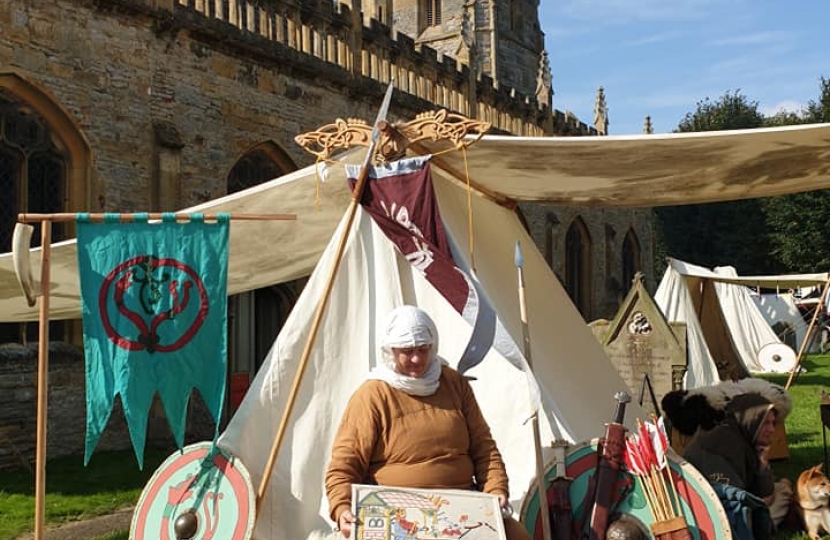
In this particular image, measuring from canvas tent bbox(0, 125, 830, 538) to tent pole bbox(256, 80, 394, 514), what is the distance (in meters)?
0.16

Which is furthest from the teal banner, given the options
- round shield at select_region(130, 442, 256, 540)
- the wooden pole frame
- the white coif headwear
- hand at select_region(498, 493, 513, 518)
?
hand at select_region(498, 493, 513, 518)

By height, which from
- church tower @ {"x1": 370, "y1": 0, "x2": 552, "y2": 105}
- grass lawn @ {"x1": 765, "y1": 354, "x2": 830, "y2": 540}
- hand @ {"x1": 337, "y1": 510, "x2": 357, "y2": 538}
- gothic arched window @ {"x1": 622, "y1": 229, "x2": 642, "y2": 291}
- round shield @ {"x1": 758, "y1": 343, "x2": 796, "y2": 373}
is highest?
church tower @ {"x1": 370, "y1": 0, "x2": 552, "y2": 105}

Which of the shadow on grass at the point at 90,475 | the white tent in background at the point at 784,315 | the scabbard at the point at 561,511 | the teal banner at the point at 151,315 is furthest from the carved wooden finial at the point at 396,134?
the white tent in background at the point at 784,315

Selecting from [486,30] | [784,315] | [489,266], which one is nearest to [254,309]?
Answer: [489,266]

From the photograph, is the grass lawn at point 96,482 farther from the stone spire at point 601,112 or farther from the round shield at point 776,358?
the stone spire at point 601,112

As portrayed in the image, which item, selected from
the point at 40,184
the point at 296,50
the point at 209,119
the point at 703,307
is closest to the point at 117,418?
the point at 40,184

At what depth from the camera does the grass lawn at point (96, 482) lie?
7522 mm

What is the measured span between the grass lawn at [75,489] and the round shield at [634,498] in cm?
372

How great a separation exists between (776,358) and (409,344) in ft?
64.8

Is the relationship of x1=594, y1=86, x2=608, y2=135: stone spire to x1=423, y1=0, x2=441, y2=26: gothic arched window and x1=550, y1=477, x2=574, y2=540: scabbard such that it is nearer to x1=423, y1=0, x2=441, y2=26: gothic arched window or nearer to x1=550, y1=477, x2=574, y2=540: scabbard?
x1=423, y1=0, x2=441, y2=26: gothic arched window

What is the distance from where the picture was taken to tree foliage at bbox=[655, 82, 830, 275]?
31.8m

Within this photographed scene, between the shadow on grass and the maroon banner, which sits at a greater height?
the maroon banner

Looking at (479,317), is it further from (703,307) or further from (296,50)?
(703,307)

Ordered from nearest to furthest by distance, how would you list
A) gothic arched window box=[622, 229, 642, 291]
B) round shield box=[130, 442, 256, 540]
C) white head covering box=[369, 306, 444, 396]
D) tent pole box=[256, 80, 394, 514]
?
white head covering box=[369, 306, 444, 396]
round shield box=[130, 442, 256, 540]
tent pole box=[256, 80, 394, 514]
gothic arched window box=[622, 229, 642, 291]
